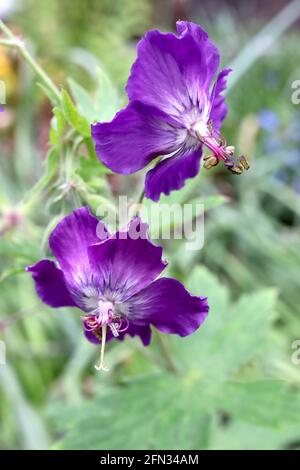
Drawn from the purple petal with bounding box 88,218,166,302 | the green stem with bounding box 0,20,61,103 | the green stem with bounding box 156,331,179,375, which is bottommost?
the purple petal with bounding box 88,218,166,302

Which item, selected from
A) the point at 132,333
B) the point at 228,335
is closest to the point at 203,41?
the point at 132,333

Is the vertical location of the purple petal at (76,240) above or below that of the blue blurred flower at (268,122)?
below

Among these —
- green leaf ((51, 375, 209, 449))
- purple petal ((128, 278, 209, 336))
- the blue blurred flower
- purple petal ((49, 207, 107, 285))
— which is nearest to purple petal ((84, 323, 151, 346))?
purple petal ((128, 278, 209, 336))

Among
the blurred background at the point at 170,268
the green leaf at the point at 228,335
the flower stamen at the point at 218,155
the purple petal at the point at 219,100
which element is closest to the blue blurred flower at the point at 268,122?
the blurred background at the point at 170,268

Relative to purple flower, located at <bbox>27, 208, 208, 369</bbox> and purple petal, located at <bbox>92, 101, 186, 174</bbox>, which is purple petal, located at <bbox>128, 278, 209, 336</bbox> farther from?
purple petal, located at <bbox>92, 101, 186, 174</bbox>

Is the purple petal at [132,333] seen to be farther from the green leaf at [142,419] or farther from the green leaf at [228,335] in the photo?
the green leaf at [228,335]
